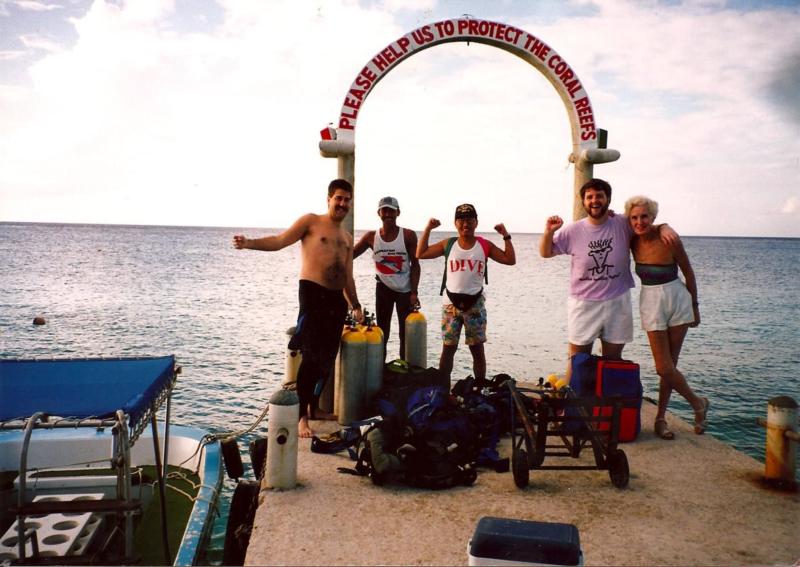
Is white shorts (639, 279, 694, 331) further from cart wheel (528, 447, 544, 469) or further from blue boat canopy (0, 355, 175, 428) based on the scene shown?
blue boat canopy (0, 355, 175, 428)

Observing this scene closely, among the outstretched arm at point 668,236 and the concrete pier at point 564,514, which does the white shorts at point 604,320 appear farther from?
the concrete pier at point 564,514

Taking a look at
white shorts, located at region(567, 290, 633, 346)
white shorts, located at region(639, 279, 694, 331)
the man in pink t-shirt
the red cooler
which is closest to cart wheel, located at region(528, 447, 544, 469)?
the red cooler

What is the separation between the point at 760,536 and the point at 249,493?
170 inches

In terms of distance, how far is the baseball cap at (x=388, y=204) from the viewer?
7.24 m

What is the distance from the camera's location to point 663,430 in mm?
5918

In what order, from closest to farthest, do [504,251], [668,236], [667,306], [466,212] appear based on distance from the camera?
[668,236], [667,306], [466,212], [504,251]

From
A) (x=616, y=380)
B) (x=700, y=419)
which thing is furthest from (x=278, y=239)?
(x=700, y=419)

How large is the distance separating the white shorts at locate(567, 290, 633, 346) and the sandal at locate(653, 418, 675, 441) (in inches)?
35.5

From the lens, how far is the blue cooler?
2.57m

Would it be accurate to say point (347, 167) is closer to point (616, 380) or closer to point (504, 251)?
point (504, 251)

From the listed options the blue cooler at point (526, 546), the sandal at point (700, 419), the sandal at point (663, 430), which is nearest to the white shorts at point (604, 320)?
the sandal at point (663, 430)

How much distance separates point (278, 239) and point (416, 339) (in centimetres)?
239

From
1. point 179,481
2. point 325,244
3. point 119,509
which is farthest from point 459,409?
point 179,481

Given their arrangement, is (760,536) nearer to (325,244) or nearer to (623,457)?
(623,457)
